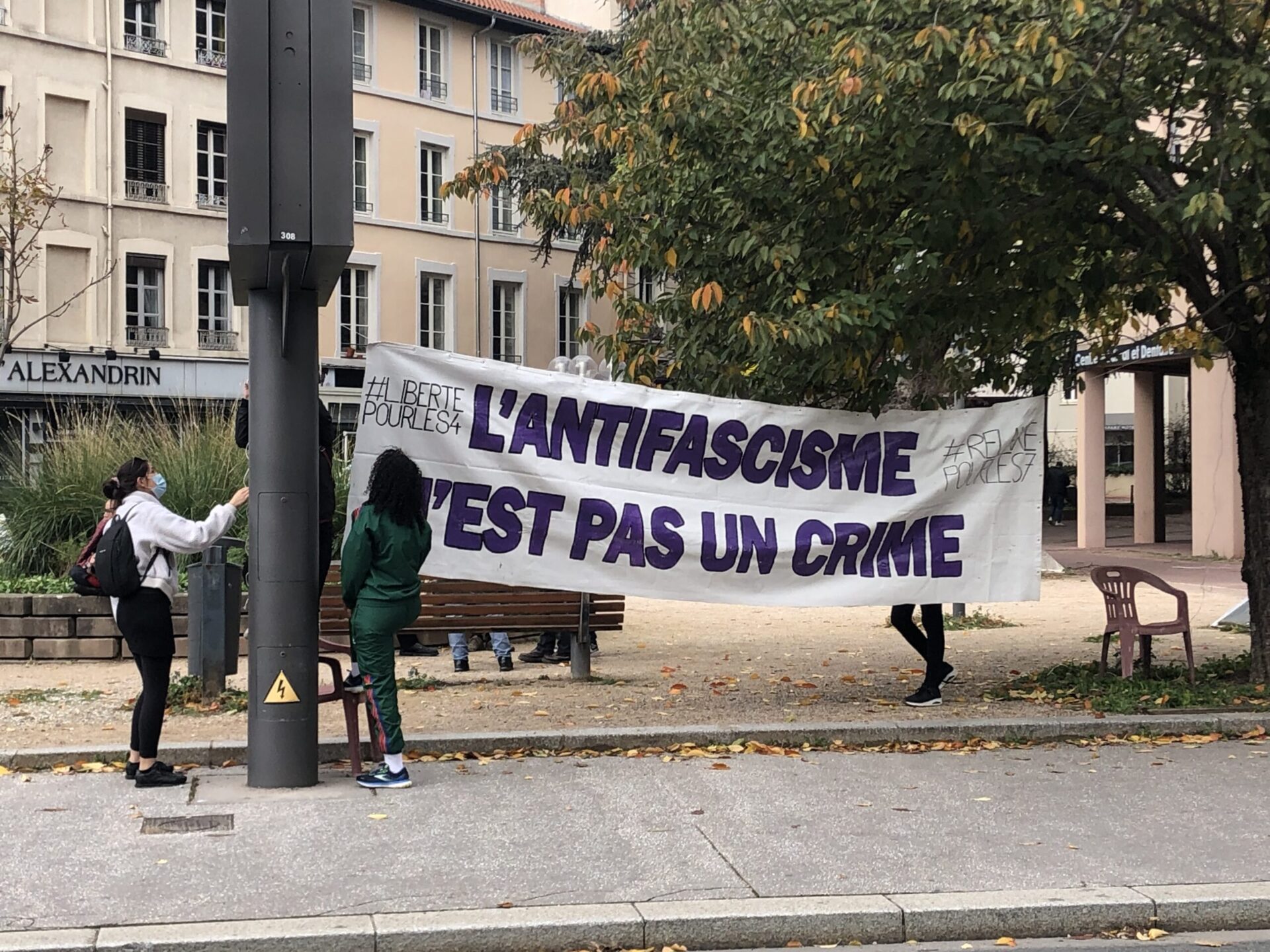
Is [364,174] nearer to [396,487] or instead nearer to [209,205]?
[209,205]

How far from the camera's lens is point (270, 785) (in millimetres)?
7195

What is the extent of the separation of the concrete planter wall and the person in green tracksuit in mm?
5385

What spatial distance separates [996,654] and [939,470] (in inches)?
139

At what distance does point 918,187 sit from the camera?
938 cm

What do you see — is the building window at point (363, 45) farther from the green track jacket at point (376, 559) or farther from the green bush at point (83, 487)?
the green track jacket at point (376, 559)

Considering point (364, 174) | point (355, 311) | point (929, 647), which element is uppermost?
point (364, 174)

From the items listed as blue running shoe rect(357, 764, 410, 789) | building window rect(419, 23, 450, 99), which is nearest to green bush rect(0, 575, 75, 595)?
blue running shoe rect(357, 764, 410, 789)

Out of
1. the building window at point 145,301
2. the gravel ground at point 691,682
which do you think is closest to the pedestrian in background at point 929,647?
the gravel ground at point 691,682

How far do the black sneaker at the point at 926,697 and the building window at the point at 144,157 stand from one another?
1096 inches

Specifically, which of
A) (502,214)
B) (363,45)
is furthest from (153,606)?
(502,214)

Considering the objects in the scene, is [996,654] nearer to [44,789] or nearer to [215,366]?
[44,789]

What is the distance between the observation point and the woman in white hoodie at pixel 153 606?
7215 millimetres

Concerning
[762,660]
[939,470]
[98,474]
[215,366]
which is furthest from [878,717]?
[215,366]

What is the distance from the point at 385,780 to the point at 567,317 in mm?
35227
